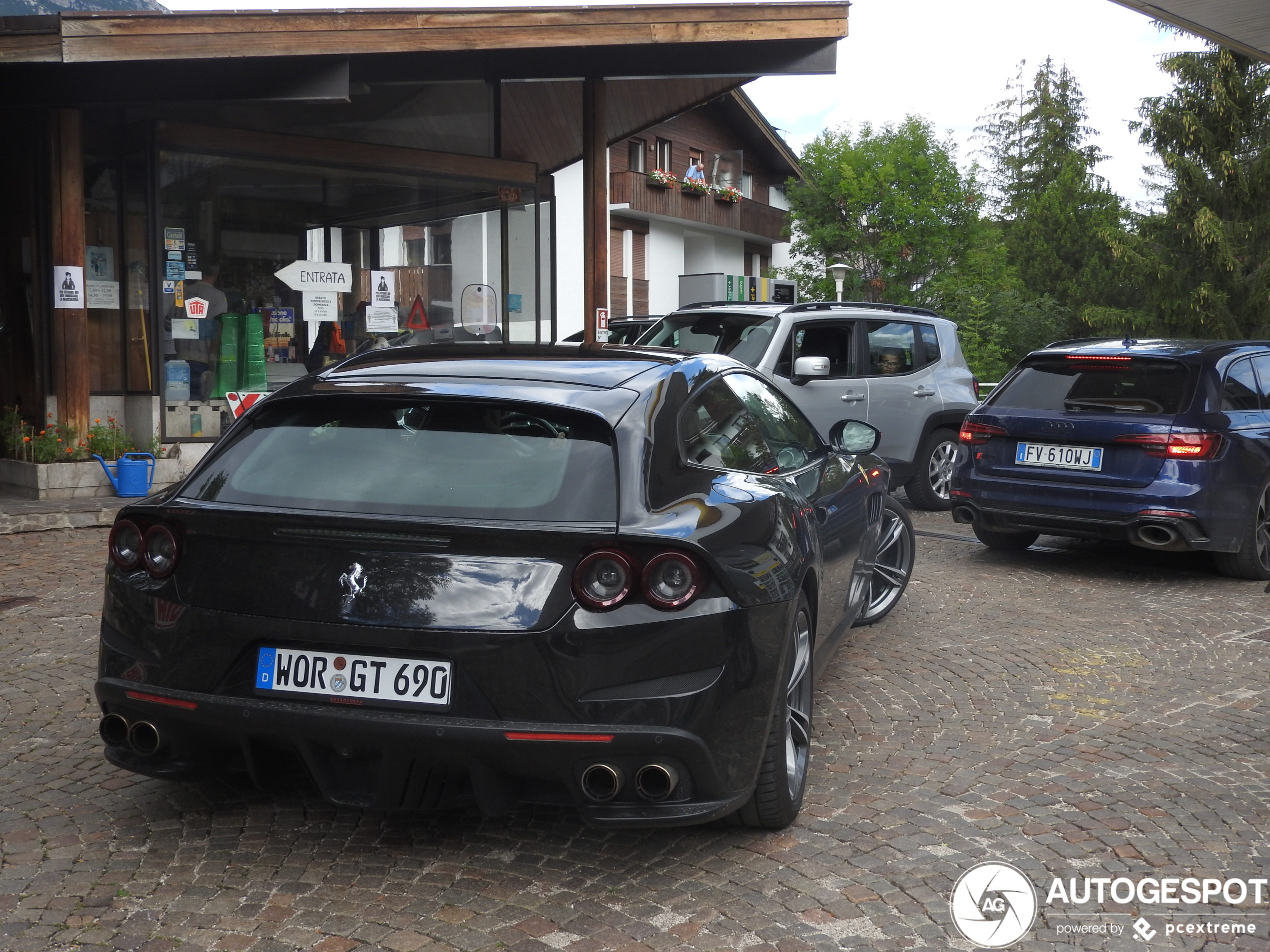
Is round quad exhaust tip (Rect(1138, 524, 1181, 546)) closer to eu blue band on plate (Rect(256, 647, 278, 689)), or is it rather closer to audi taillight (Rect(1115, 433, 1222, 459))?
audi taillight (Rect(1115, 433, 1222, 459))

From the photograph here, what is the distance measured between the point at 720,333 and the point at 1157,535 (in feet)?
15.0

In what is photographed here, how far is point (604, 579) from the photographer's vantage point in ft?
11.0

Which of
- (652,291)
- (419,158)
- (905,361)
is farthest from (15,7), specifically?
(905,361)

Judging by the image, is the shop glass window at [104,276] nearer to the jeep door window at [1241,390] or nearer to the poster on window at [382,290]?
the poster on window at [382,290]

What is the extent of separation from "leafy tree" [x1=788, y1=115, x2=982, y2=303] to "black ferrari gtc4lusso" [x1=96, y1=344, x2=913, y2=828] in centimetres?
3507

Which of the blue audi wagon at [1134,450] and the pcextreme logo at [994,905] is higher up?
the blue audi wagon at [1134,450]

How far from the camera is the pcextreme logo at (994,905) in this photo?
3252 mm

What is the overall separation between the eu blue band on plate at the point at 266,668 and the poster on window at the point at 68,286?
31.2 ft

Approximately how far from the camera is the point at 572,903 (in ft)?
11.2

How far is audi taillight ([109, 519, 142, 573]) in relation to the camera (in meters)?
3.69

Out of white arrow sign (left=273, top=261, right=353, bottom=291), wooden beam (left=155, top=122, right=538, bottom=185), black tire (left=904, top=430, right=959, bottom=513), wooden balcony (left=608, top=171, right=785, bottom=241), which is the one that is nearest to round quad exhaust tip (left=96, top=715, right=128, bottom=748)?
black tire (left=904, top=430, right=959, bottom=513)

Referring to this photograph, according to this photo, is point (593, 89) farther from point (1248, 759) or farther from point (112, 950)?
point (112, 950)

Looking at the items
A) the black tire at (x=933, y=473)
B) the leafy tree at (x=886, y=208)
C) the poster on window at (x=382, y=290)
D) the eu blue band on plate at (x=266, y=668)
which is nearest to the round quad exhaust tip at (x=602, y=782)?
the eu blue band on plate at (x=266, y=668)

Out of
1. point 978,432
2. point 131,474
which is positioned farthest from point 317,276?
point 978,432
